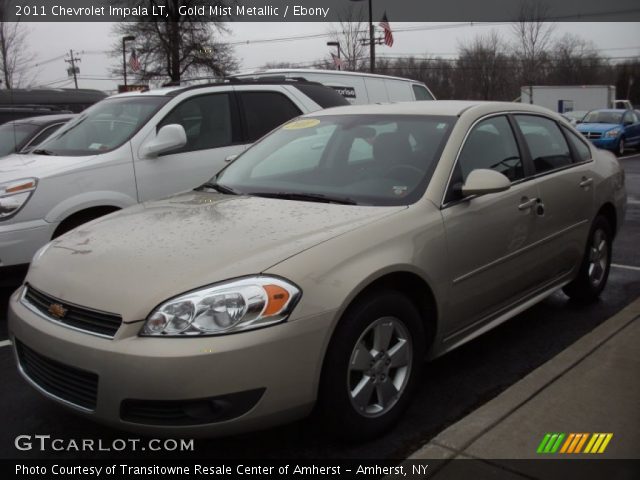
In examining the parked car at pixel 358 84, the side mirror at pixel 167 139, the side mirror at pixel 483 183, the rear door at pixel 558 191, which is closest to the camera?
the side mirror at pixel 483 183

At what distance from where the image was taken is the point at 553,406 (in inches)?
124

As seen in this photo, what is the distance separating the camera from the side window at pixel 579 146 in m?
4.87

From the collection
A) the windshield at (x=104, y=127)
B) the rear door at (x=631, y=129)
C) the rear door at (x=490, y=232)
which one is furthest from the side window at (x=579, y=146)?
the rear door at (x=631, y=129)

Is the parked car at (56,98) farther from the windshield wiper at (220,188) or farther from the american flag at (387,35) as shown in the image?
the american flag at (387,35)

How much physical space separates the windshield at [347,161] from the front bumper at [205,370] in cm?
109

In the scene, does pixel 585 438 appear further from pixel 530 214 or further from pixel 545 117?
pixel 545 117

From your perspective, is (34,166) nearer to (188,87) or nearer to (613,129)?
(188,87)

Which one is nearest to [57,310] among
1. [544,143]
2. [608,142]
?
[544,143]

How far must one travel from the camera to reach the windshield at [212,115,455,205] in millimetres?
3512

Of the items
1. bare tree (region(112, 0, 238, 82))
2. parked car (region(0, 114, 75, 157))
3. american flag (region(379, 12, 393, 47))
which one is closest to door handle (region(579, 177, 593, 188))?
parked car (region(0, 114, 75, 157))

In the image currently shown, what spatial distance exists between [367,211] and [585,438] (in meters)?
1.47

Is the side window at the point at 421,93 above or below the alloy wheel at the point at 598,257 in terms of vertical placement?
above

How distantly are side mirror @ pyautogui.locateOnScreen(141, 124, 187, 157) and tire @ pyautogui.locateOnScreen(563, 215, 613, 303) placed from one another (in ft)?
11.2

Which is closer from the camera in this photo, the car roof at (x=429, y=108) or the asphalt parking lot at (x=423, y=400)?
the asphalt parking lot at (x=423, y=400)
